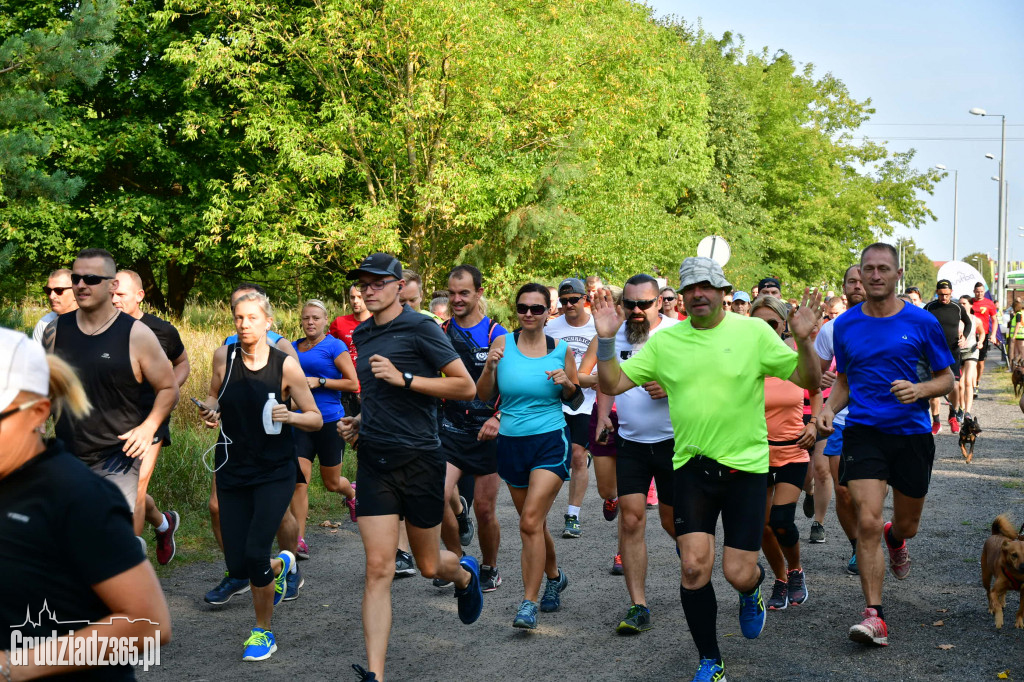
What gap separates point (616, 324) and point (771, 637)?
2216 mm

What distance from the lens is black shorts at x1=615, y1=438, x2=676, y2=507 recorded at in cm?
639

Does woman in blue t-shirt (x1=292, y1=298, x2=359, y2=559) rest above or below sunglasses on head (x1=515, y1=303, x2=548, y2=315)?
below

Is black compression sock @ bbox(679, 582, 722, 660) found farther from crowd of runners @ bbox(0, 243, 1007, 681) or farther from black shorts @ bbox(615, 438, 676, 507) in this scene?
black shorts @ bbox(615, 438, 676, 507)

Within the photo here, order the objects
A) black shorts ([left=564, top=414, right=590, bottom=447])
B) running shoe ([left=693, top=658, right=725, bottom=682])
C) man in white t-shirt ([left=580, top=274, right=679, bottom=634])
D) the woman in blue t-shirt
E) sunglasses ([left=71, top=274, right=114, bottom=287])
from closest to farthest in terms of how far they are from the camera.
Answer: running shoe ([left=693, top=658, right=725, bottom=682]) → sunglasses ([left=71, top=274, right=114, bottom=287]) → man in white t-shirt ([left=580, top=274, right=679, bottom=634]) → the woman in blue t-shirt → black shorts ([left=564, top=414, right=590, bottom=447])

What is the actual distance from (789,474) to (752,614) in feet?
4.67

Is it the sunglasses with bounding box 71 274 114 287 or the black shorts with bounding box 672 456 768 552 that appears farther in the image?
the sunglasses with bounding box 71 274 114 287

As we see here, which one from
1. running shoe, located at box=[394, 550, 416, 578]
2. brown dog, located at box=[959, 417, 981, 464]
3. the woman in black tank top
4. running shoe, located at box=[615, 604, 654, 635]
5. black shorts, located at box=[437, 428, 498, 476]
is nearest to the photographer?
the woman in black tank top

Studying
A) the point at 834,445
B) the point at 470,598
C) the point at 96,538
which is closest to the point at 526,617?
the point at 470,598

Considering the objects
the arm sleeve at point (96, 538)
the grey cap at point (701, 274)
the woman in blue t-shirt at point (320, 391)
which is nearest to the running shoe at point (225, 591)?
the woman in blue t-shirt at point (320, 391)

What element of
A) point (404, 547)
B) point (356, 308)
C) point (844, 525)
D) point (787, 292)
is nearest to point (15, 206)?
point (356, 308)

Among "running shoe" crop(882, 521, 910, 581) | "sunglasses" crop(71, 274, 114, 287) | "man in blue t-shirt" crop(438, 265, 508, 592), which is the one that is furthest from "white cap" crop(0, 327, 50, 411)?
"running shoe" crop(882, 521, 910, 581)

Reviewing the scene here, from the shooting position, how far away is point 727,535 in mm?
5281

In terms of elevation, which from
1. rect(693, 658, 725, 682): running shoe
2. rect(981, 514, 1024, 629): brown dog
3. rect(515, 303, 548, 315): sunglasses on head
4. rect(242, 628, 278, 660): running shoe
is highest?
rect(515, 303, 548, 315): sunglasses on head

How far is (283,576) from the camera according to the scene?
668cm
